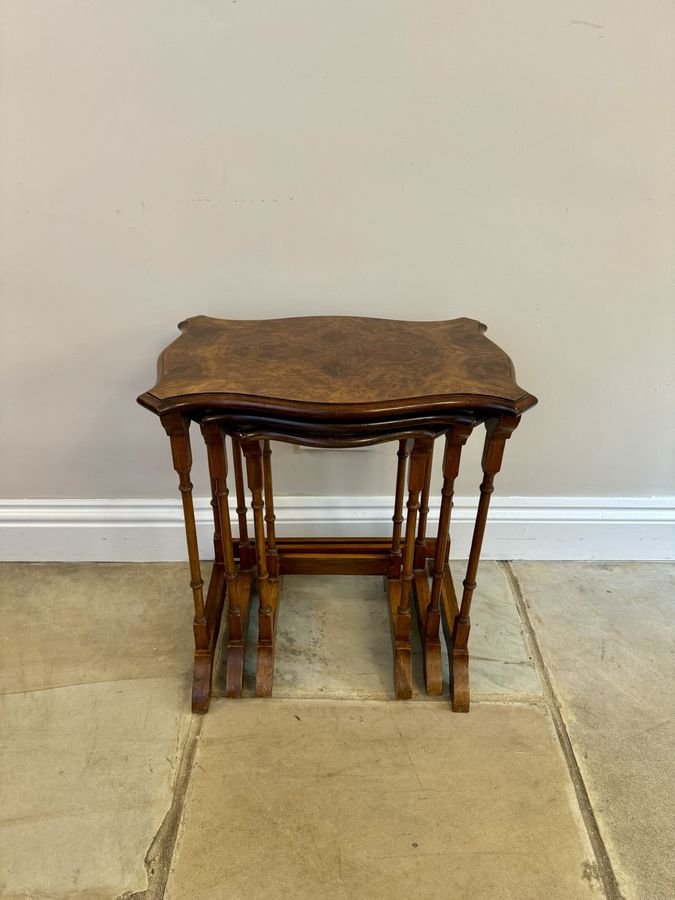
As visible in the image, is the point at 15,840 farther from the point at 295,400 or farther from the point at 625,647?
the point at 625,647

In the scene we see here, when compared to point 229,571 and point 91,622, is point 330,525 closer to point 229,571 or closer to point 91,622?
point 229,571

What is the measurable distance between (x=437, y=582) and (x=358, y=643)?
32 centimetres

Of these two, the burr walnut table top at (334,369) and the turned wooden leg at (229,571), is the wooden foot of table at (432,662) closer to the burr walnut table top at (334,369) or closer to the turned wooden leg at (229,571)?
the turned wooden leg at (229,571)

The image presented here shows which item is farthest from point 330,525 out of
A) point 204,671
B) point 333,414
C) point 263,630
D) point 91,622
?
point 333,414

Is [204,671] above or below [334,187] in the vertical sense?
below

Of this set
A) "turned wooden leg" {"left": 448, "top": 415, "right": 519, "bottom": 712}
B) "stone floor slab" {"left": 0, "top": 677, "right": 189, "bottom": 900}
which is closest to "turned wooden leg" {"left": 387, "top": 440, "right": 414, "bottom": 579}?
"turned wooden leg" {"left": 448, "top": 415, "right": 519, "bottom": 712}

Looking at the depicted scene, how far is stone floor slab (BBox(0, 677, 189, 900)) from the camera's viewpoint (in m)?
1.04

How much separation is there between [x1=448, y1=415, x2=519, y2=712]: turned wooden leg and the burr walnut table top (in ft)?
0.18

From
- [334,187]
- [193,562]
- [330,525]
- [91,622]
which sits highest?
[334,187]

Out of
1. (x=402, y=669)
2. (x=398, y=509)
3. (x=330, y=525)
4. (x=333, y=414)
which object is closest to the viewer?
(x=333, y=414)

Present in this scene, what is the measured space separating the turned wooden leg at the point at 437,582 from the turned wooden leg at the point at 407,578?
1.6 inches

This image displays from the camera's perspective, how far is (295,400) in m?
1.01

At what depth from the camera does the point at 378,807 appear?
3.75 ft

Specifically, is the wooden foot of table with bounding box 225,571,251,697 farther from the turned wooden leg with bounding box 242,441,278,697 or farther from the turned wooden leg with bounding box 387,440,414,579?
the turned wooden leg with bounding box 387,440,414,579
